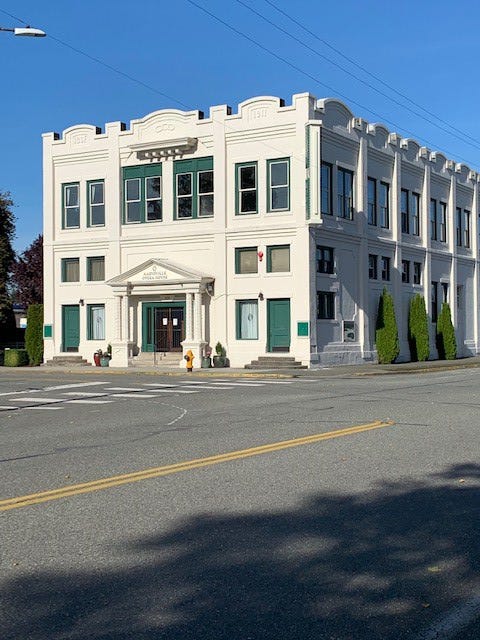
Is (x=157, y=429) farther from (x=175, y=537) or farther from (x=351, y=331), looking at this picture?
(x=351, y=331)

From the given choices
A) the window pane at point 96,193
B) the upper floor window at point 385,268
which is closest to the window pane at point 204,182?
the window pane at point 96,193

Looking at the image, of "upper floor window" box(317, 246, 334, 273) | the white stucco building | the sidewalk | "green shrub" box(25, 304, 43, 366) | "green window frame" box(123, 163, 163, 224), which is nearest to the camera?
the sidewalk

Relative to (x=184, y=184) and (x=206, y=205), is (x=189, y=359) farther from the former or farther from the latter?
(x=184, y=184)

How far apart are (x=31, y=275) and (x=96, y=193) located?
2256 cm

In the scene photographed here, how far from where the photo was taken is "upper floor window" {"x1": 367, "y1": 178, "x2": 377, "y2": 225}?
40656mm

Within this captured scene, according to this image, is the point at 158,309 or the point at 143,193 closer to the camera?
the point at 158,309

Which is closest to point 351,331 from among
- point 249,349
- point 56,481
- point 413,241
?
point 249,349

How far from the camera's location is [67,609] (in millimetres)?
4992

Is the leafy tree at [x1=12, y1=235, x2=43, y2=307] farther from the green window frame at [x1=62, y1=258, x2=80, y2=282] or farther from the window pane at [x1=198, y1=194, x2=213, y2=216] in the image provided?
the window pane at [x1=198, y1=194, x2=213, y2=216]

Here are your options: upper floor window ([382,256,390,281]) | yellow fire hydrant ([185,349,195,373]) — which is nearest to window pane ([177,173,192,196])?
yellow fire hydrant ([185,349,195,373])

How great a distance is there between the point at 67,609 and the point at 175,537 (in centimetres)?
169

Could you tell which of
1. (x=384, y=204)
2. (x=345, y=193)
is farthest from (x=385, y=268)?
(x=345, y=193)

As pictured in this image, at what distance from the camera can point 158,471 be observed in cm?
956

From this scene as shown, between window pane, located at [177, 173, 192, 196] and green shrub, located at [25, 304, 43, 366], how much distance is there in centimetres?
985
